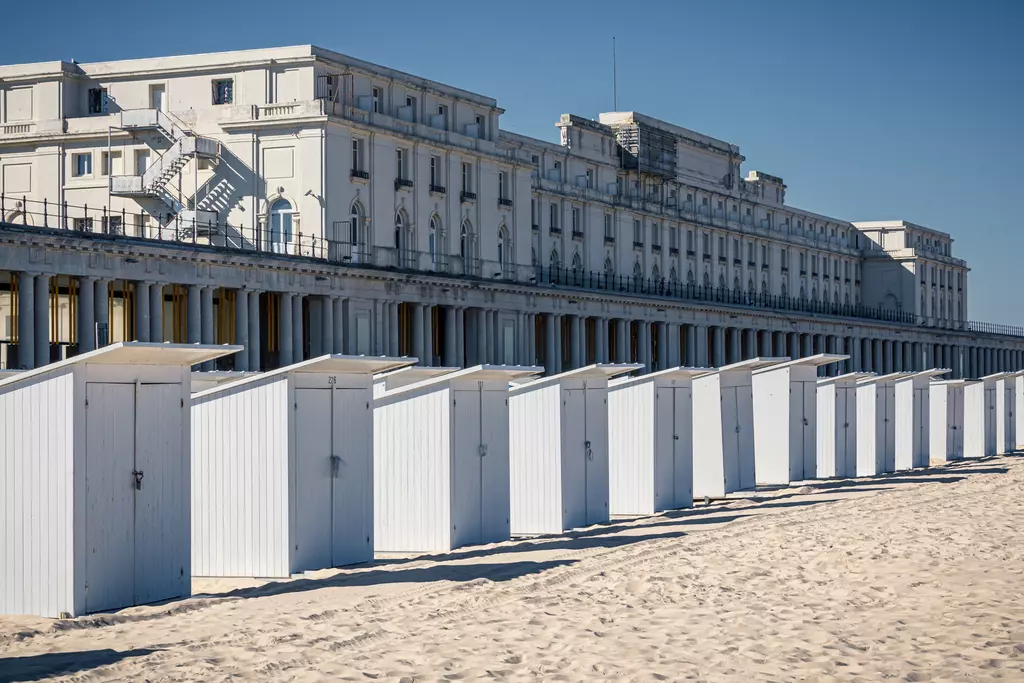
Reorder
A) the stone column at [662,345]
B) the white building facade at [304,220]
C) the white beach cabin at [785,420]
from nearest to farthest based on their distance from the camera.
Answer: the white beach cabin at [785,420], the white building facade at [304,220], the stone column at [662,345]

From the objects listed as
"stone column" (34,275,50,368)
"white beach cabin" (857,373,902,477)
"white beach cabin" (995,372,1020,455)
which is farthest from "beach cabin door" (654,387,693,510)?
"white beach cabin" (995,372,1020,455)

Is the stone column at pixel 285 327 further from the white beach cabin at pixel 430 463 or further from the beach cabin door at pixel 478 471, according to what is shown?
the white beach cabin at pixel 430 463

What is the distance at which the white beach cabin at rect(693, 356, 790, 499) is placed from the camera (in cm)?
3234

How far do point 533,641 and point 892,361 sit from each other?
106112 mm

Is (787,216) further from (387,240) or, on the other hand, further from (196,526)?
(196,526)

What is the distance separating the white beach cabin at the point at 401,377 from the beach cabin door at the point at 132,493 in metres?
7.58

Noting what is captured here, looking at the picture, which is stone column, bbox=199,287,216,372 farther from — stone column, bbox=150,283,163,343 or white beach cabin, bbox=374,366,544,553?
white beach cabin, bbox=374,366,544,553

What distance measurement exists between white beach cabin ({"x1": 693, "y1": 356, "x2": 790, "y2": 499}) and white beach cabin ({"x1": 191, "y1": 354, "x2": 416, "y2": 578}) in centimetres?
1377

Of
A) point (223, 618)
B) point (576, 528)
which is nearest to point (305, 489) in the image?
point (223, 618)

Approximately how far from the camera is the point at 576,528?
85.0 feet

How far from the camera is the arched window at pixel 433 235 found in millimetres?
60312

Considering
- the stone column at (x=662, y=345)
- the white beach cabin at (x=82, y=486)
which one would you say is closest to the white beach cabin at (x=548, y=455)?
the white beach cabin at (x=82, y=486)

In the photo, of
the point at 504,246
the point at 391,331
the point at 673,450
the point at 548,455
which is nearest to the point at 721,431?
the point at 673,450

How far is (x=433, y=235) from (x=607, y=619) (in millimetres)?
46079
